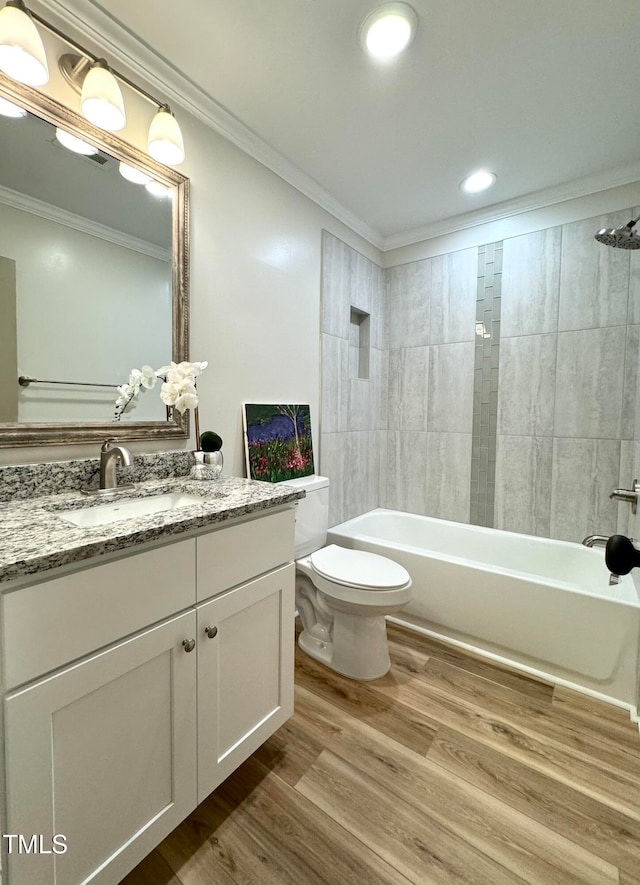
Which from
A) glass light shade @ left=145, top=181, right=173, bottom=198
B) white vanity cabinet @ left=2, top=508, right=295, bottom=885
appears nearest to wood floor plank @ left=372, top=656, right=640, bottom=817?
white vanity cabinet @ left=2, top=508, right=295, bottom=885

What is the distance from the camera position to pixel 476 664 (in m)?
1.80

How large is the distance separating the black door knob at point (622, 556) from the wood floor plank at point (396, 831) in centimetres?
97

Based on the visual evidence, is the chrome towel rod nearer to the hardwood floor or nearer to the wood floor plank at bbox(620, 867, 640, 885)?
the hardwood floor

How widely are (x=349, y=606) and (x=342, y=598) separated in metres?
0.05

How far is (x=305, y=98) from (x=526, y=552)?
2.61m

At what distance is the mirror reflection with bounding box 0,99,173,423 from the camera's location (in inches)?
43.7

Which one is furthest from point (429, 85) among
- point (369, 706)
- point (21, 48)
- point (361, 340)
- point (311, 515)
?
point (369, 706)

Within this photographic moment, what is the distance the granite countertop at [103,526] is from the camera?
0.68 metres

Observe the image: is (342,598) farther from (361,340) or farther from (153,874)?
(361,340)

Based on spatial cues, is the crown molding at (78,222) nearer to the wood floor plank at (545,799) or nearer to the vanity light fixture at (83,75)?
the vanity light fixture at (83,75)

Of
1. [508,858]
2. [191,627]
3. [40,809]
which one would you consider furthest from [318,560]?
[40,809]

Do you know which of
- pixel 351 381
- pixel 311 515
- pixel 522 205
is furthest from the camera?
pixel 351 381

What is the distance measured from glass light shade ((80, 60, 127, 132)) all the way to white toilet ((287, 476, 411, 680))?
1.57 metres

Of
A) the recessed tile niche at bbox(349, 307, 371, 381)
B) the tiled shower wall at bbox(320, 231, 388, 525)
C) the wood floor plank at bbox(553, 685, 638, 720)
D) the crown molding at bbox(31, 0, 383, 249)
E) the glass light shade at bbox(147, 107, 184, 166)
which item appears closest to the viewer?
the crown molding at bbox(31, 0, 383, 249)
